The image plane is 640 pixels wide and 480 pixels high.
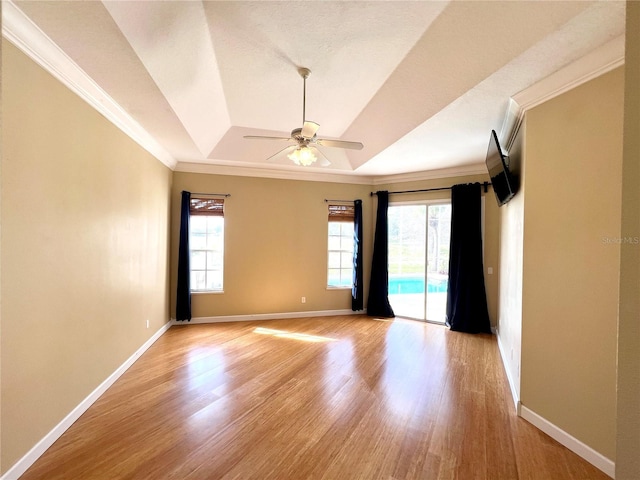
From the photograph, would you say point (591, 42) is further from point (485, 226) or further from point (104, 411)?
point (104, 411)

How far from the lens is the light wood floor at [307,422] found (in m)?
1.94

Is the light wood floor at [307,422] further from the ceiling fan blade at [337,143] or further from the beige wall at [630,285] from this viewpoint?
the ceiling fan blade at [337,143]

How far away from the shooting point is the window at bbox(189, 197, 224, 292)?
5207 millimetres

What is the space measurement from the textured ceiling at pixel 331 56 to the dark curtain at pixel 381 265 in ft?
6.60

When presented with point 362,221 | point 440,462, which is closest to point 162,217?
point 362,221

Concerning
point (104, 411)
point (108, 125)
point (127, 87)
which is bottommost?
point (104, 411)

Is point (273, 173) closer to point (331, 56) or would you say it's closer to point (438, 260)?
point (331, 56)

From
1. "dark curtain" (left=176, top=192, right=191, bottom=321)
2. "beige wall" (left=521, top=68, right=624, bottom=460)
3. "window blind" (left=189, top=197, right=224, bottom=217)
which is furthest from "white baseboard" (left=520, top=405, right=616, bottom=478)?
"window blind" (left=189, top=197, right=224, bottom=217)

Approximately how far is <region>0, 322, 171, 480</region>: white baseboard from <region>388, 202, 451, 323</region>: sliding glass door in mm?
4483

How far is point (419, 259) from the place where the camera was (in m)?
5.52

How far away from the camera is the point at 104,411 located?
8.35 ft

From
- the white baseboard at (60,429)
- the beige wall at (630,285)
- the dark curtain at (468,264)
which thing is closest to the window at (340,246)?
the dark curtain at (468,264)

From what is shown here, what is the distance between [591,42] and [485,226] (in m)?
3.35

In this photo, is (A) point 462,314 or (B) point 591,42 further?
(A) point 462,314
